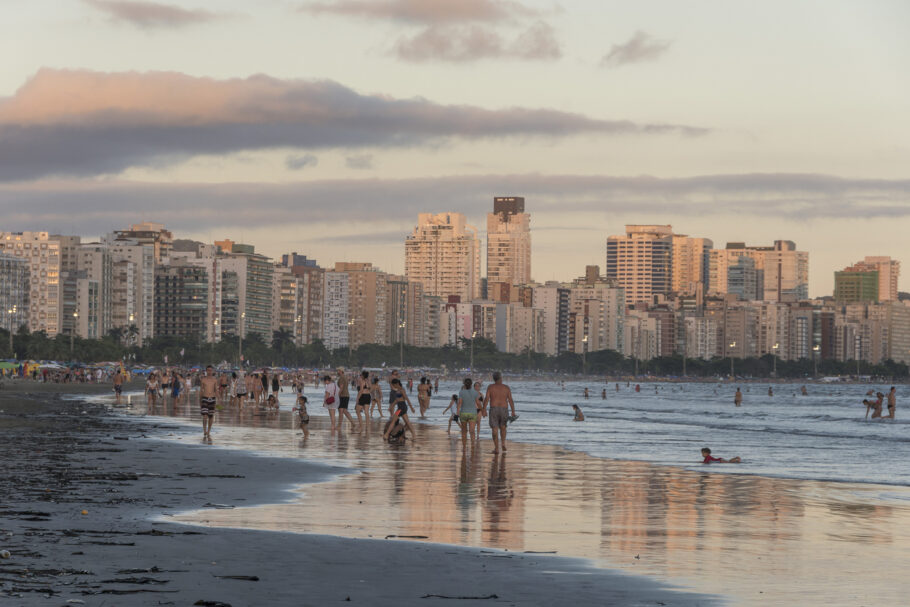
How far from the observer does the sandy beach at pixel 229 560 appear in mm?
10625

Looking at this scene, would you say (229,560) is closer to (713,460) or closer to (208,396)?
(713,460)

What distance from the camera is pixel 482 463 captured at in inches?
1065

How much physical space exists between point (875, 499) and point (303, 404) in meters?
19.1

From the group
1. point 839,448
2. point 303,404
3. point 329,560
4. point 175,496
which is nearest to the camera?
point 329,560

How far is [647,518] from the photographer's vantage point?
17.4 m

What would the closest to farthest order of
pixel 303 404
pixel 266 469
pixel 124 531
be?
pixel 124 531 < pixel 266 469 < pixel 303 404

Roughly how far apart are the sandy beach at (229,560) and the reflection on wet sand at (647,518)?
341 millimetres

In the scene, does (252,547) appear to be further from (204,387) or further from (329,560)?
(204,387)

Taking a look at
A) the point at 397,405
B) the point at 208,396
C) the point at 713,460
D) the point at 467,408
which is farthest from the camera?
the point at 208,396

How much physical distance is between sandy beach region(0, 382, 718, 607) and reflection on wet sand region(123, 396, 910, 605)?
1.12 ft

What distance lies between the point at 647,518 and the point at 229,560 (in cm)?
700

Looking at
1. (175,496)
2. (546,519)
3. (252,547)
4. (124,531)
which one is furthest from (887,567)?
(175,496)

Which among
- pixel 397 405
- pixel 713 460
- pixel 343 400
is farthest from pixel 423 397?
pixel 713 460

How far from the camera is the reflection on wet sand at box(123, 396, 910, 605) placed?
12688mm
